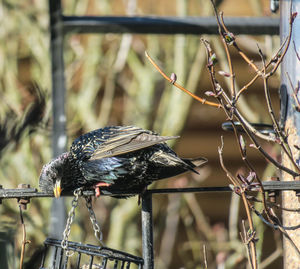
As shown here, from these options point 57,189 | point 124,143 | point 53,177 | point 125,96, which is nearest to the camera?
point 57,189

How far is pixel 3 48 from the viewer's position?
5.73m

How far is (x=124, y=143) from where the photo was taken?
2887mm

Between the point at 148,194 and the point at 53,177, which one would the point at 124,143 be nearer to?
the point at 53,177

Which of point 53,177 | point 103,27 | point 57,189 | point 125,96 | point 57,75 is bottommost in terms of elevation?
point 57,189

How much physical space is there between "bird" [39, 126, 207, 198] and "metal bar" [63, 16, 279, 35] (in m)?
0.47

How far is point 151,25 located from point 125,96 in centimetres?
285

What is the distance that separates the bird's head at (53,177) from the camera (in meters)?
2.67

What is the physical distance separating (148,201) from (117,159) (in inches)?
18.1

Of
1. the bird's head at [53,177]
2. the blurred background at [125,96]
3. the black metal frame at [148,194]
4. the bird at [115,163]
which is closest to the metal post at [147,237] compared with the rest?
the black metal frame at [148,194]

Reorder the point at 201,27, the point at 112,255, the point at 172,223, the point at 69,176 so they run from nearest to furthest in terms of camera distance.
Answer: the point at 112,255, the point at 69,176, the point at 201,27, the point at 172,223

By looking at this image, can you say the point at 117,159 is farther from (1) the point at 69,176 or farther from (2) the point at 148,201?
(2) the point at 148,201

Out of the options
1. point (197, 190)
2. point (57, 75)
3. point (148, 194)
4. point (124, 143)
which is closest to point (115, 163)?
point (124, 143)

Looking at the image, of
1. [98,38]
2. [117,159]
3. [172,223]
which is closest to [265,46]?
[98,38]

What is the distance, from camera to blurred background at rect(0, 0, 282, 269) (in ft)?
17.1
